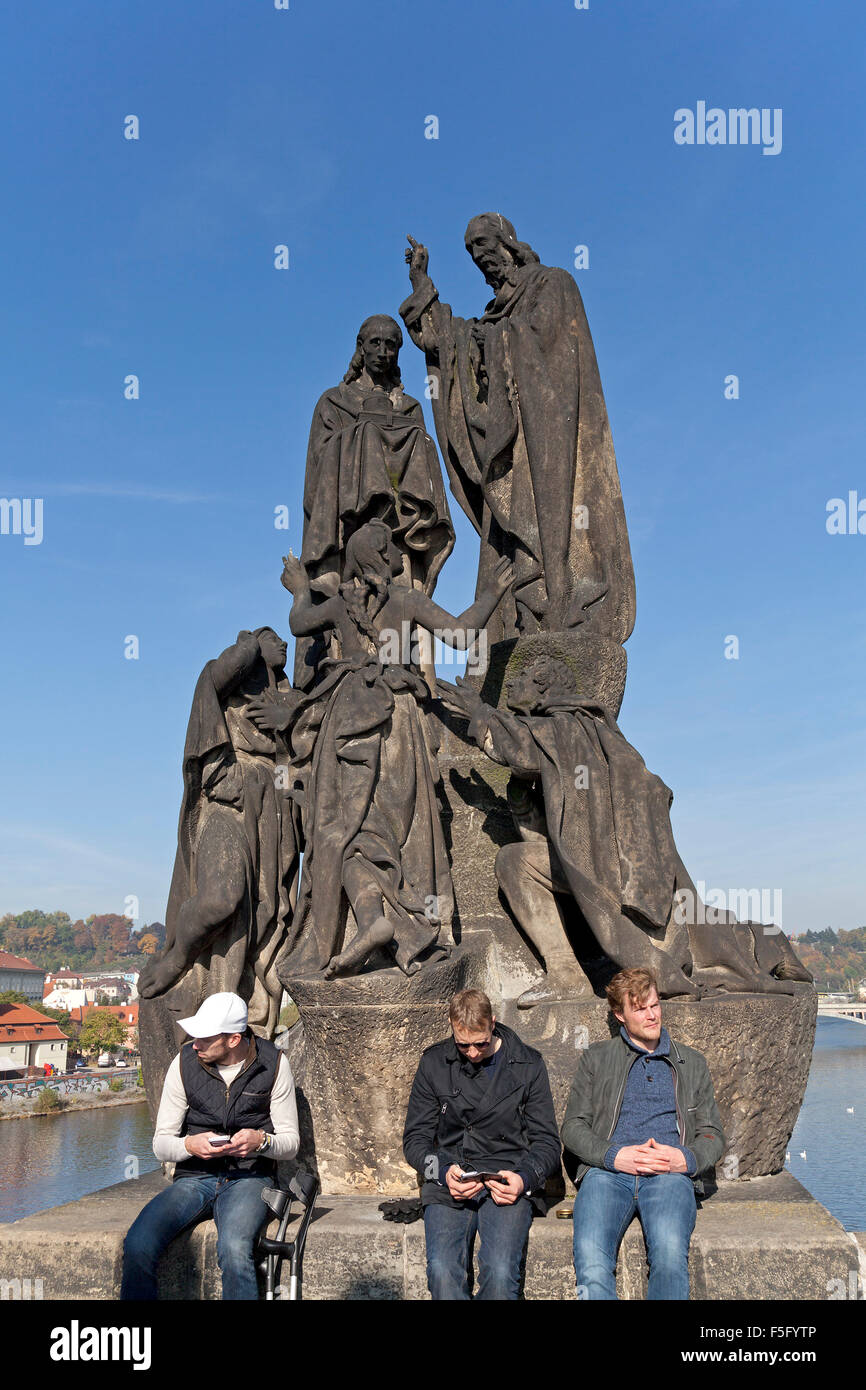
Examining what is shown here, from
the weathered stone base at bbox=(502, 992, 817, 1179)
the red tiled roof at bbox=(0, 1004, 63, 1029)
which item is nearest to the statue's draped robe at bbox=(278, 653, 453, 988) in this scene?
the weathered stone base at bbox=(502, 992, 817, 1179)

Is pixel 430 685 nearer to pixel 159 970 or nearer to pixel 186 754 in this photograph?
pixel 186 754

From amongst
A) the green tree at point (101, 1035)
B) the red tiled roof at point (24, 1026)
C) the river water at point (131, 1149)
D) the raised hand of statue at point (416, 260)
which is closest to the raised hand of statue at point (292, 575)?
the raised hand of statue at point (416, 260)

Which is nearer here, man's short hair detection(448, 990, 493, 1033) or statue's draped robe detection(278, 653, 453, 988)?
man's short hair detection(448, 990, 493, 1033)

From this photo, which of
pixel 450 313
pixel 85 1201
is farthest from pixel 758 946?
pixel 450 313

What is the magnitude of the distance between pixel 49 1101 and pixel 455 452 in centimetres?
4221

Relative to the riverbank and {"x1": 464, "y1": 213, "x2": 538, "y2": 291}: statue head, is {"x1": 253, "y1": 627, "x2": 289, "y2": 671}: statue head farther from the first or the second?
the riverbank

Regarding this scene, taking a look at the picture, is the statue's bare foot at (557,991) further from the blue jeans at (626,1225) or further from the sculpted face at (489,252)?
the sculpted face at (489,252)

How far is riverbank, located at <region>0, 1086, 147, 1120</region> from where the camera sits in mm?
42625

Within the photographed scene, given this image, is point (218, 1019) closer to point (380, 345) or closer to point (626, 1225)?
point (626, 1225)

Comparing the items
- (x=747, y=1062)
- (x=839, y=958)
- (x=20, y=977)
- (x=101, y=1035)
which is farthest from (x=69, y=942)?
(x=747, y=1062)

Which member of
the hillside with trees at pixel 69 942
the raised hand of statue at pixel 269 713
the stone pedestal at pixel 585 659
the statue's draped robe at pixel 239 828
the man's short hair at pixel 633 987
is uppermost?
the stone pedestal at pixel 585 659

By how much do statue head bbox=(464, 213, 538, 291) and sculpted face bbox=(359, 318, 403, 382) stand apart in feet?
2.34

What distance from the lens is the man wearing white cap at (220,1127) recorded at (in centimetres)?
382

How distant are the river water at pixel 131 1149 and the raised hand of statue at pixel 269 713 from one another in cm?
1054
